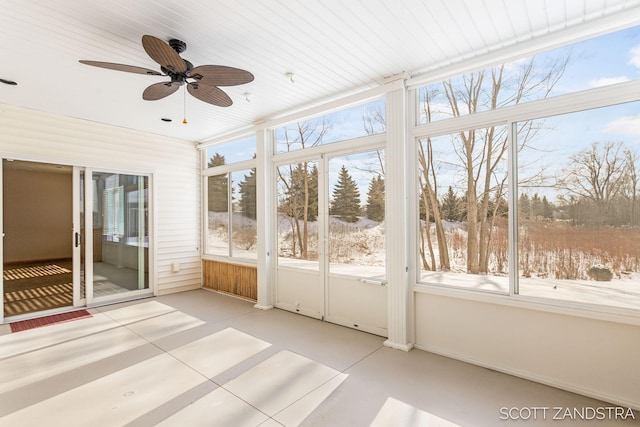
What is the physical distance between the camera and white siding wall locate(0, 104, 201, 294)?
4.32 m

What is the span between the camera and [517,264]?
289 centimetres

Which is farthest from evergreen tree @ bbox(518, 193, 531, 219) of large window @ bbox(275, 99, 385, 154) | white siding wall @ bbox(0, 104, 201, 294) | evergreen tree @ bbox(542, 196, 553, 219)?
white siding wall @ bbox(0, 104, 201, 294)

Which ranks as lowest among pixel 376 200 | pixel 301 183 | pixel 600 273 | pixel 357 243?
pixel 600 273

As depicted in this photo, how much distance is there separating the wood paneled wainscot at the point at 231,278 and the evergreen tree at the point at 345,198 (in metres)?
1.95

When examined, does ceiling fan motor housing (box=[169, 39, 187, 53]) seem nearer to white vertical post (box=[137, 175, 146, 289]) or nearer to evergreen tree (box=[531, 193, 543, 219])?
evergreen tree (box=[531, 193, 543, 219])

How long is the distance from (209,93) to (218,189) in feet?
10.8

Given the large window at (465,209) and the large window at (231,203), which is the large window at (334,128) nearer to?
the large window at (465,209)

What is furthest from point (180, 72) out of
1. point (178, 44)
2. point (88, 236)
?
point (88, 236)

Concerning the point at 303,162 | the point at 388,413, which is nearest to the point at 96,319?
the point at 303,162

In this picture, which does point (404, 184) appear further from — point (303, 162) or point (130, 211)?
point (130, 211)

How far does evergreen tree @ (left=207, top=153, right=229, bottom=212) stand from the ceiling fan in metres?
2.90

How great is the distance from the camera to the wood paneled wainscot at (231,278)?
530 centimetres

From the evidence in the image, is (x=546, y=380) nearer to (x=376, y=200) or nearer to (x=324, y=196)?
(x=376, y=200)

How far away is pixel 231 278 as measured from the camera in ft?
18.6
